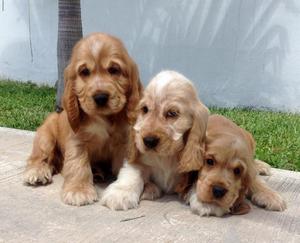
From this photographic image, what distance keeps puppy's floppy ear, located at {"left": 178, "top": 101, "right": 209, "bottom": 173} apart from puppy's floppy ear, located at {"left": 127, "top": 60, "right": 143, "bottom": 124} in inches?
23.8

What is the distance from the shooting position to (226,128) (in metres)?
4.54

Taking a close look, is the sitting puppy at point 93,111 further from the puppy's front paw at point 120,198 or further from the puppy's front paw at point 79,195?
the puppy's front paw at point 120,198

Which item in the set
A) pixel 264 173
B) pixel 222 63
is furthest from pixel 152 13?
pixel 264 173

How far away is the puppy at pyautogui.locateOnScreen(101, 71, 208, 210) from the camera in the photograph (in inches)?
164

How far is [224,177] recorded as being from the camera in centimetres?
411

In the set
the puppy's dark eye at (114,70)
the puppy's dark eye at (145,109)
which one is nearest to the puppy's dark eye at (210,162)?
the puppy's dark eye at (145,109)

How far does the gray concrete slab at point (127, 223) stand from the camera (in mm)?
3826

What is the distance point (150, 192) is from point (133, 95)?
3.09ft

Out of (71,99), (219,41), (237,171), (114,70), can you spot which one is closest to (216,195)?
(237,171)

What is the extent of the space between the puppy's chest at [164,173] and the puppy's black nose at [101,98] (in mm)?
706

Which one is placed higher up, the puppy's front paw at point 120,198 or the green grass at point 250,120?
the puppy's front paw at point 120,198

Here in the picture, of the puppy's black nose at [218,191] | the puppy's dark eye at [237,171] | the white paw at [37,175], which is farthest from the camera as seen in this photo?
the white paw at [37,175]

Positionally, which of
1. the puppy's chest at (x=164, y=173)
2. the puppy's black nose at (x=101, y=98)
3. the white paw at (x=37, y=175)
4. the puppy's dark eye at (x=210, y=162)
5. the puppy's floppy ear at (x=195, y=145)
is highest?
the puppy's black nose at (x=101, y=98)

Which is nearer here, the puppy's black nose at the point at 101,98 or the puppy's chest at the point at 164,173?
the puppy's black nose at the point at 101,98
